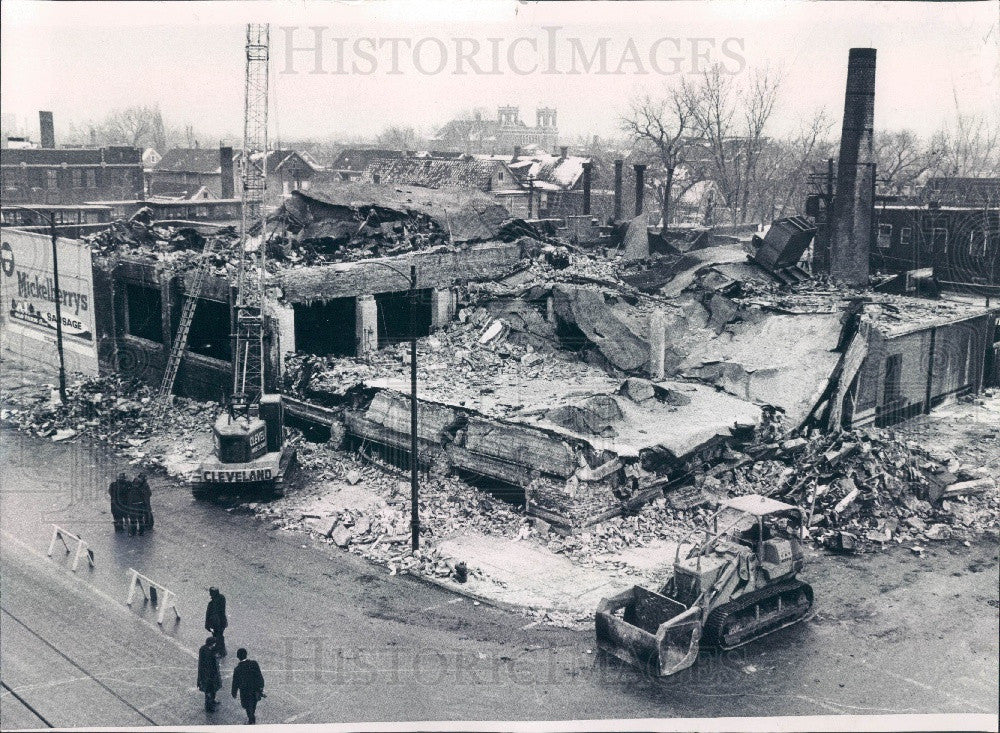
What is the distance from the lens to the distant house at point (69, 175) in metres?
47.6

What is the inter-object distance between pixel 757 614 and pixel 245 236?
15.6 m

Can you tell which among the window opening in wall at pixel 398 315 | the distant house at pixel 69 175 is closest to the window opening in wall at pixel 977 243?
the window opening in wall at pixel 398 315

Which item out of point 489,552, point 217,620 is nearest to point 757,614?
point 489,552

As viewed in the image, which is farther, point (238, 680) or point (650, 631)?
point (650, 631)

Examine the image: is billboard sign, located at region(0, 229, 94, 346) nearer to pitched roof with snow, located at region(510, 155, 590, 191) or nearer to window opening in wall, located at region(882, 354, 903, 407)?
window opening in wall, located at region(882, 354, 903, 407)

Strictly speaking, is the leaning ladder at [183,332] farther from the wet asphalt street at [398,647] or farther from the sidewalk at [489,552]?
the wet asphalt street at [398,647]

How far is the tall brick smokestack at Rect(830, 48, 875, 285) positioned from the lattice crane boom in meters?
16.8

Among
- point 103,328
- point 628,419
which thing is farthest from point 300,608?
point 103,328

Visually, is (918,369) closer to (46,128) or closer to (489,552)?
(489,552)

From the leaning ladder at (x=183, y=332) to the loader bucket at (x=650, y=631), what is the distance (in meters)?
17.0

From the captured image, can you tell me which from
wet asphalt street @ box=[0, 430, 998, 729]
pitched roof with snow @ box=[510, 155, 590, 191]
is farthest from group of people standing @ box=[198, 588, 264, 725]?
pitched roof with snow @ box=[510, 155, 590, 191]

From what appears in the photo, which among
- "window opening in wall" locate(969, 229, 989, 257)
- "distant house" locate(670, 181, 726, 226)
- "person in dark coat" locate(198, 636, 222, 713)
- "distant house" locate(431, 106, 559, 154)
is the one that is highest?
"distant house" locate(431, 106, 559, 154)

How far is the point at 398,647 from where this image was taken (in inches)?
556

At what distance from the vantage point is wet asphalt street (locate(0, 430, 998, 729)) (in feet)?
41.2
